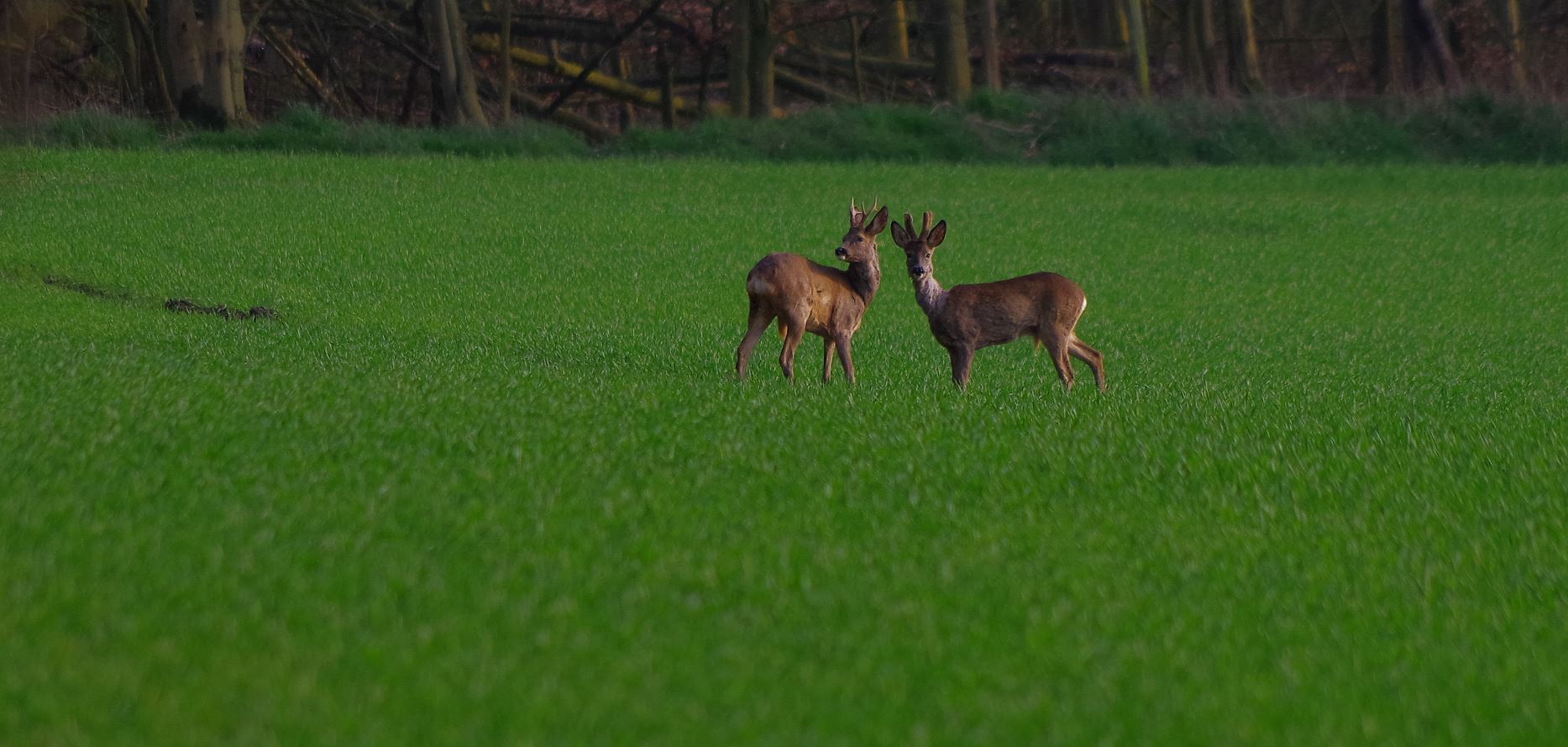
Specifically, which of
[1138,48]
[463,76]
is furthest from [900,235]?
[1138,48]

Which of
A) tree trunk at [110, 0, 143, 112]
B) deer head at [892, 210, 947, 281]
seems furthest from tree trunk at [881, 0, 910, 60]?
deer head at [892, 210, 947, 281]

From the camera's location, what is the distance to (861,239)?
11.6 meters

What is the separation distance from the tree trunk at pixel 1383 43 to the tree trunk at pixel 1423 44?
1.31m

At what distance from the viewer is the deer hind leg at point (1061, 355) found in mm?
11555

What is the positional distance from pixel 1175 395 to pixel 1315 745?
7361mm

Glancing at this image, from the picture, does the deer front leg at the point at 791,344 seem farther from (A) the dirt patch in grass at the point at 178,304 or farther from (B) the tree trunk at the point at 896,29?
(B) the tree trunk at the point at 896,29

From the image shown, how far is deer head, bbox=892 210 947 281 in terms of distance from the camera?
11.3 meters

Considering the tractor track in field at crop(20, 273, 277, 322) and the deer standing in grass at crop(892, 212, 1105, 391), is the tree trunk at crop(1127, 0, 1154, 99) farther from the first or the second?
the deer standing in grass at crop(892, 212, 1105, 391)

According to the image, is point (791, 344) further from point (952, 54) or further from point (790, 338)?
point (952, 54)

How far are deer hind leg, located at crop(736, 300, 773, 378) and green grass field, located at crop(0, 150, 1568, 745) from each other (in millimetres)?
338

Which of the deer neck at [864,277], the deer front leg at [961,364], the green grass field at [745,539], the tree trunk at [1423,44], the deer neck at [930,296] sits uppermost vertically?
the tree trunk at [1423,44]

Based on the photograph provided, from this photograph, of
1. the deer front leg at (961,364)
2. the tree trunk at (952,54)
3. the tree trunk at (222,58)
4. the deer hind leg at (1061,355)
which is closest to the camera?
the deer front leg at (961,364)

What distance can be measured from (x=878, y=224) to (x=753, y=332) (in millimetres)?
1081

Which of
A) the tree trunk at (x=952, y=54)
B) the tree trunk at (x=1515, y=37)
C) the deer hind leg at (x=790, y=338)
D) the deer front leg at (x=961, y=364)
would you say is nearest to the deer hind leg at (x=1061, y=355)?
the deer front leg at (x=961, y=364)
